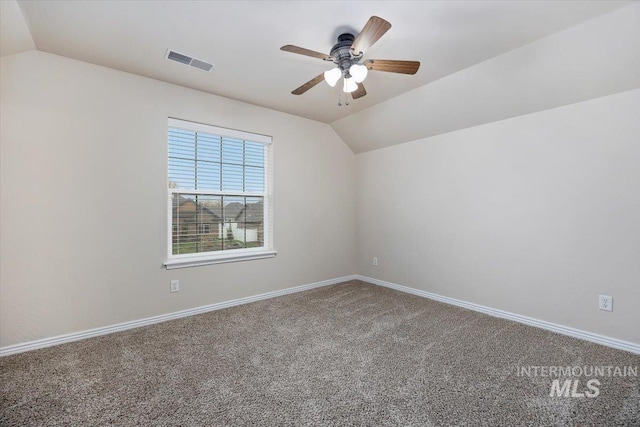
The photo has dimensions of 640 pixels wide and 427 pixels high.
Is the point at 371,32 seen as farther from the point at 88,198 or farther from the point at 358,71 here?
the point at 88,198

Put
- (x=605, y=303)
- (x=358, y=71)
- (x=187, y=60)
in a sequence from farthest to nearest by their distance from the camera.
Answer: (x=187, y=60), (x=605, y=303), (x=358, y=71)

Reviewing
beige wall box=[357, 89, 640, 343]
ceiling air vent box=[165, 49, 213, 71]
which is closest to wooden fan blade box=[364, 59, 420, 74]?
ceiling air vent box=[165, 49, 213, 71]

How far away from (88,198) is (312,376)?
256 cm

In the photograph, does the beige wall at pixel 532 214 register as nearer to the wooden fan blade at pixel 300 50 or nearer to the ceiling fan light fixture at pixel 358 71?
the ceiling fan light fixture at pixel 358 71

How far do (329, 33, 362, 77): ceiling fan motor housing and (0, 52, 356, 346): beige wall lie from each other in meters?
1.80

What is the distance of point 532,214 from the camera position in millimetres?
2959

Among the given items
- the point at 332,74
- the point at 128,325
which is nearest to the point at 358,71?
the point at 332,74

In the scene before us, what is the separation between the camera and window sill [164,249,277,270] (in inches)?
124

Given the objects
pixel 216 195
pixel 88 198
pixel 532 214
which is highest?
pixel 216 195

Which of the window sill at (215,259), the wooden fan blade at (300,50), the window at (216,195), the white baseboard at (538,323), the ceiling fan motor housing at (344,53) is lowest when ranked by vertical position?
the white baseboard at (538,323)

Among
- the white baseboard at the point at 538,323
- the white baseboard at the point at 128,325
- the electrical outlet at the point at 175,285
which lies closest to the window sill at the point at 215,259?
the electrical outlet at the point at 175,285

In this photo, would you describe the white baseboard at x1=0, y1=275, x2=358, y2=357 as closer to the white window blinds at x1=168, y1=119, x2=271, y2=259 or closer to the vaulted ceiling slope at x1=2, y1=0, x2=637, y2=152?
the white window blinds at x1=168, y1=119, x2=271, y2=259

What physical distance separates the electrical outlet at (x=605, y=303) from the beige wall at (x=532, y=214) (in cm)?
3

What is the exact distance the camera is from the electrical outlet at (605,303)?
2.51 m
